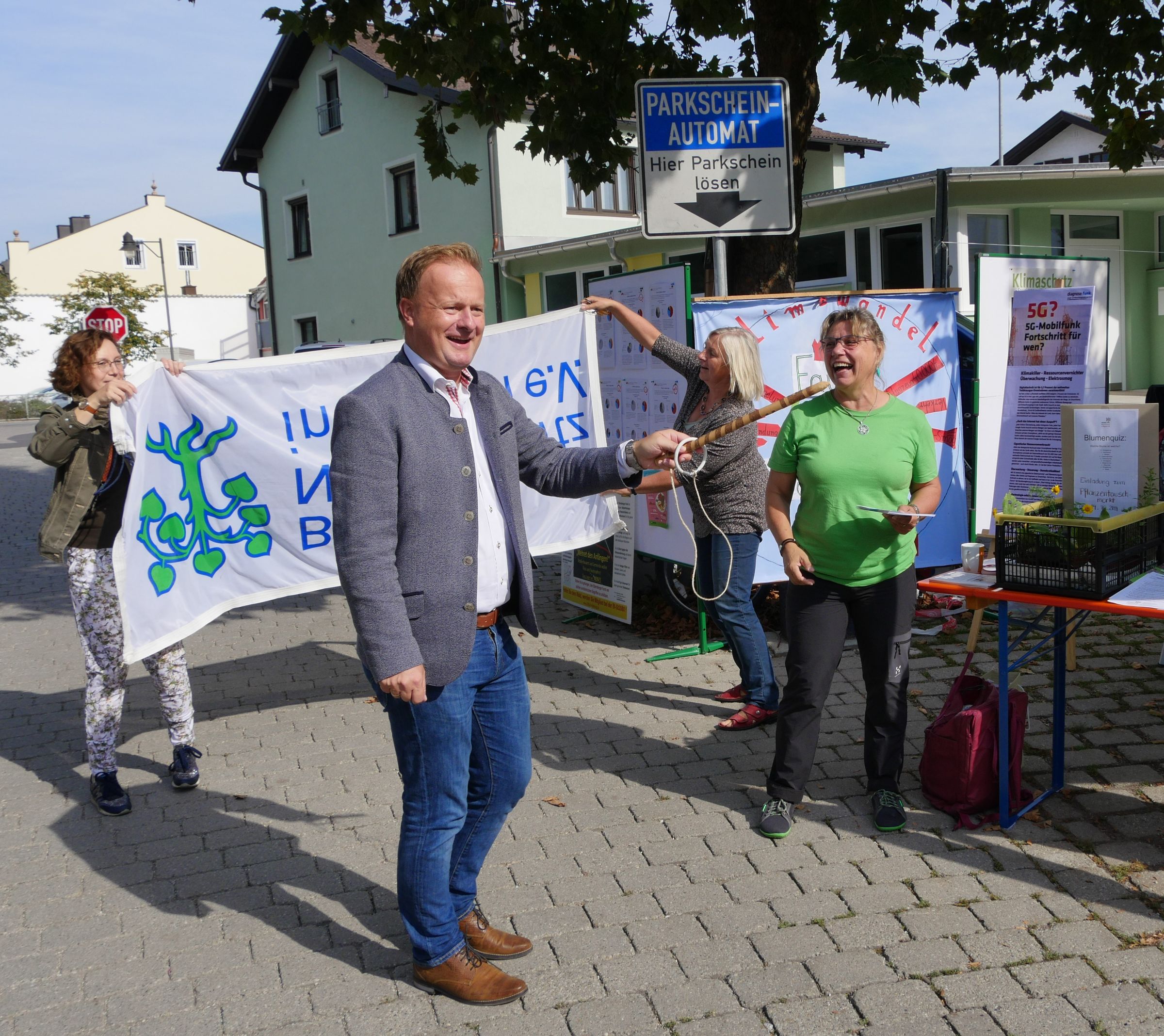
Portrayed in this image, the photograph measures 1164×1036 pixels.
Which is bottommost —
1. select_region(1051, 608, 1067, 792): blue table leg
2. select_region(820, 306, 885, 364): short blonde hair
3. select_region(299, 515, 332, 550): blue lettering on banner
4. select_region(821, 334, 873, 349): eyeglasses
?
select_region(1051, 608, 1067, 792): blue table leg

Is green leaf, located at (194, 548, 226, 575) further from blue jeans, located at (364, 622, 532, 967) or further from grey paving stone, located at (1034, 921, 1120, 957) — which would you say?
grey paving stone, located at (1034, 921, 1120, 957)

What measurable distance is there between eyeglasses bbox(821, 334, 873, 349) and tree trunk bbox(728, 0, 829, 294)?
315cm

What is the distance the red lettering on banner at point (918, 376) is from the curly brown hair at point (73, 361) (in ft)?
15.2

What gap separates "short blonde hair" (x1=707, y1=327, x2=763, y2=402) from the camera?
5.06m

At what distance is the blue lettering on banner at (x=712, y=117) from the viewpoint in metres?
5.48

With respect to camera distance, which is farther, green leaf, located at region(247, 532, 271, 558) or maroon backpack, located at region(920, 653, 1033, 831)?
green leaf, located at region(247, 532, 271, 558)

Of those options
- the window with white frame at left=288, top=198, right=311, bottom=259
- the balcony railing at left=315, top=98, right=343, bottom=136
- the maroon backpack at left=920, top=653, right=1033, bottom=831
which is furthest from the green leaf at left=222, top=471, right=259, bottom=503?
the window with white frame at left=288, top=198, right=311, bottom=259

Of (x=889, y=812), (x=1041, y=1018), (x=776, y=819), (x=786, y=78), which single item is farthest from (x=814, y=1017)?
(x=786, y=78)

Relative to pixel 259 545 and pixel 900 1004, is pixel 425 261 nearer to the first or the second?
pixel 900 1004

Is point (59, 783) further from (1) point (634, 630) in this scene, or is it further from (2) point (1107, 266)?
(2) point (1107, 266)

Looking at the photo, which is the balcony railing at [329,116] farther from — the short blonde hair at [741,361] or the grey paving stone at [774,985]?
the grey paving stone at [774,985]

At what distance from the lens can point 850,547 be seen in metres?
A: 4.11

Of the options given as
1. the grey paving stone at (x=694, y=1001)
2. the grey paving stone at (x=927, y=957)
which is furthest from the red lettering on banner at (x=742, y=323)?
the grey paving stone at (x=694, y=1001)

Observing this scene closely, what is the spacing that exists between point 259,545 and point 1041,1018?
415cm
